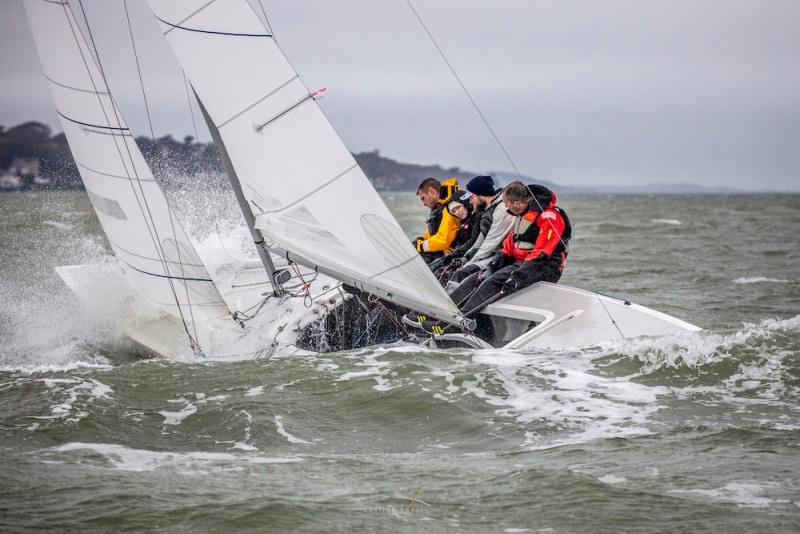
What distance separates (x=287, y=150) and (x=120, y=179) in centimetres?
194

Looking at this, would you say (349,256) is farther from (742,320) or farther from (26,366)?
(742,320)

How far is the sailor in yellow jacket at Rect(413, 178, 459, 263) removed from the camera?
7543 millimetres

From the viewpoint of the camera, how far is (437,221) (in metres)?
7.95

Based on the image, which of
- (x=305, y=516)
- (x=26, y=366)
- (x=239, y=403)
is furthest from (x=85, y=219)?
(x=305, y=516)

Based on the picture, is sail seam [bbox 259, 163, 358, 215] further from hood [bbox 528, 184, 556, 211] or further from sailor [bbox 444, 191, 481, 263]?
sailor [bbox 444, 191, 481, 263]

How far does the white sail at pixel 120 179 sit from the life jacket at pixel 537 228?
92.5 inches

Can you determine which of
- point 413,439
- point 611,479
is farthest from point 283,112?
point 611,479

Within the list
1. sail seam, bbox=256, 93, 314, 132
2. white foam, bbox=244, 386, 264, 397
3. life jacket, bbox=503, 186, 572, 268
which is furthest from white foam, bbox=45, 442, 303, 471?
life jacket, bbox=503, 186, 572, 268

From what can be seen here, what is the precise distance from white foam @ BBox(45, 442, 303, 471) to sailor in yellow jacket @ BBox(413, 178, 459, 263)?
358 cm

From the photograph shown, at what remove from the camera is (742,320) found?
8750mm

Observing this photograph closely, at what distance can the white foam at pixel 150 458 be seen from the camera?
4.11m

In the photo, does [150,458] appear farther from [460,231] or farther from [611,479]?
[460,231]

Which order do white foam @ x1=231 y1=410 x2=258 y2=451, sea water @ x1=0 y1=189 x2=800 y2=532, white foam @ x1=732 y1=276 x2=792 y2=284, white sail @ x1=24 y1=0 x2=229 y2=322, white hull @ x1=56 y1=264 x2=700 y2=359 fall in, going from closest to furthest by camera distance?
1. sea water @ x1=0 y1=189 x2=800 y2=532
2. white foam @ x1=231 y1=410 x2=258 y2=451
3. white hull @ x1=56 y1=264 x2=700 y2=359
4. white sail @ x1=24 y1=0 x2=229 y2=322
5. white foam @ x1=732 y1=276 x2=792 y2=284

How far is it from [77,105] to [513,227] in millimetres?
3628
